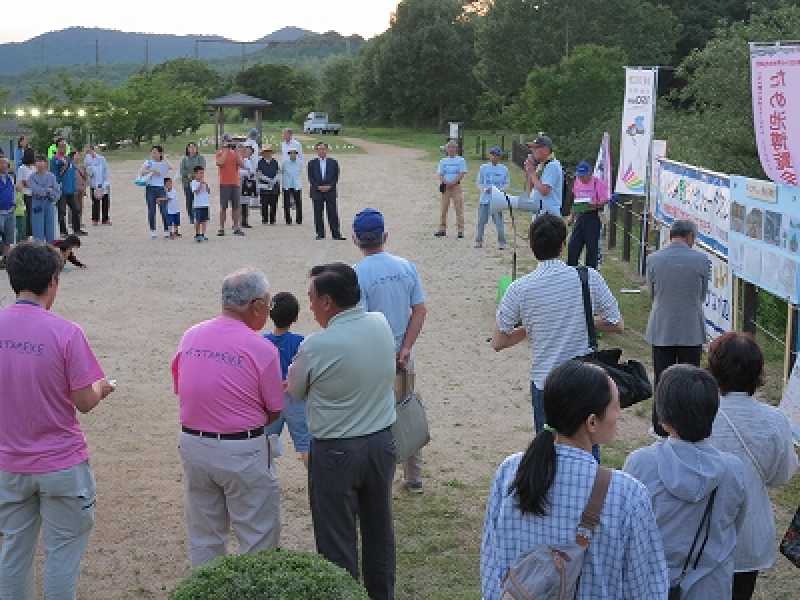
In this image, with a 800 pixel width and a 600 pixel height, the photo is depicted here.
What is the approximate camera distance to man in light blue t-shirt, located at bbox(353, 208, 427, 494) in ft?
19.9

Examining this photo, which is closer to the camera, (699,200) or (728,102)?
A: (699,200)

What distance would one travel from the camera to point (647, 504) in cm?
302

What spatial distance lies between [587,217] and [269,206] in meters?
9.32

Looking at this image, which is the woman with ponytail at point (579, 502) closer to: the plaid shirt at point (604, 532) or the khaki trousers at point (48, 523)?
the plaid shirt at point (604, 532)

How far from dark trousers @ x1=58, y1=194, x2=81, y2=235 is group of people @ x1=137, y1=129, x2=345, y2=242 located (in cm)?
131

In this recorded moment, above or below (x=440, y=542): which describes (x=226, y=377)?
above

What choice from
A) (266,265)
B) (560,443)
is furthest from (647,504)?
(266,265)

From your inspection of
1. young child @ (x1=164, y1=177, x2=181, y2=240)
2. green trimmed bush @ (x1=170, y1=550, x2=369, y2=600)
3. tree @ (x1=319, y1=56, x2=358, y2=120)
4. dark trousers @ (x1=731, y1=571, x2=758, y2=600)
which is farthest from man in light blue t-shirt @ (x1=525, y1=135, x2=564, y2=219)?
tree @ (x1=319, y1=56, x2=358, y2=120)

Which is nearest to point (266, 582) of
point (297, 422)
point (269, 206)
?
point (297, 422)

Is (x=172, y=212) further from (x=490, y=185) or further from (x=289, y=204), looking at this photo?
(x=490, y=185)

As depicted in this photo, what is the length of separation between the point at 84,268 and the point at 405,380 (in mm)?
10768

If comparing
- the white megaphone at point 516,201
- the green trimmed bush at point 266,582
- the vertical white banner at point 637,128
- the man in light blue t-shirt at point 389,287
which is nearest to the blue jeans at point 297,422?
the man in light blue t-shirt at point 389,287

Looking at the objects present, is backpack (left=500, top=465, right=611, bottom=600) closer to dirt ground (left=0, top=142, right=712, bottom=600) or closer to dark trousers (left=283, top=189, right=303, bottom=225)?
dirt ground (left=0, top=142, right=712, bottom=600)

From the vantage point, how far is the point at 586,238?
1277 centimetres
